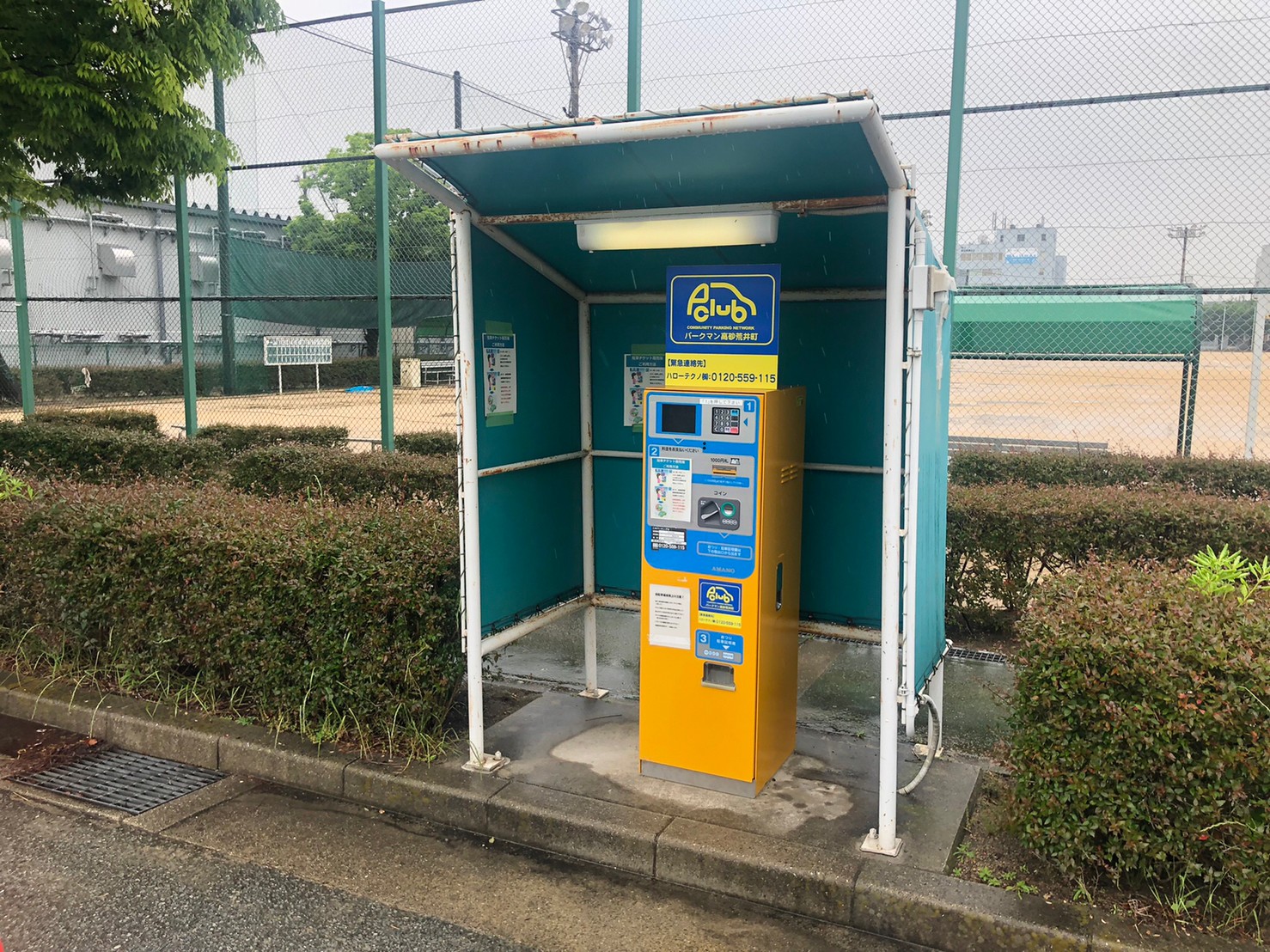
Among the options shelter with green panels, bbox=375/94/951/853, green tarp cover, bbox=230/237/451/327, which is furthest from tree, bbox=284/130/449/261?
shelter with green panels, bbox=375/94/951/853

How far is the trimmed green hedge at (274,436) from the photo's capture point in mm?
9852

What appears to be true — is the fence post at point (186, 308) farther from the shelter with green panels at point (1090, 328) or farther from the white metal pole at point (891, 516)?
the white metal pole at point (891, 516)

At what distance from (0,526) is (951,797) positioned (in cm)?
535

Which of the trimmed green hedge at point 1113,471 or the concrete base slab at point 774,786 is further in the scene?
the trimmed green hedge at point 1113,471

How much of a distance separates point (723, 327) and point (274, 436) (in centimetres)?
744

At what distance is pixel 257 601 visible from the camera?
4.69 meters

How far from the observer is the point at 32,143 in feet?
26.7

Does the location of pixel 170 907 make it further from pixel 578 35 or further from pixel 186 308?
pixel 186 308

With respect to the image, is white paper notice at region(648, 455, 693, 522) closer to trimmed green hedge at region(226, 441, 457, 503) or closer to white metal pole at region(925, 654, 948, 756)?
white metal pole at region(925, 654, 948, 756)

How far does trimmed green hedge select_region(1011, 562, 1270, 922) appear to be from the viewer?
9.96 ft

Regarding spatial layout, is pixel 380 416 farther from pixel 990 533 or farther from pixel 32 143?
pixel 990 533

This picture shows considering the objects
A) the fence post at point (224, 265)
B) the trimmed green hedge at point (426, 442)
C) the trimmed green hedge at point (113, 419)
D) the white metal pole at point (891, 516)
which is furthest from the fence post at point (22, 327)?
the white metal pole at point (891, 516)

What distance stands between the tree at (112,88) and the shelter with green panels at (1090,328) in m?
6.52

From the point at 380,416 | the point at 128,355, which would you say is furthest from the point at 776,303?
the point at 128,355
